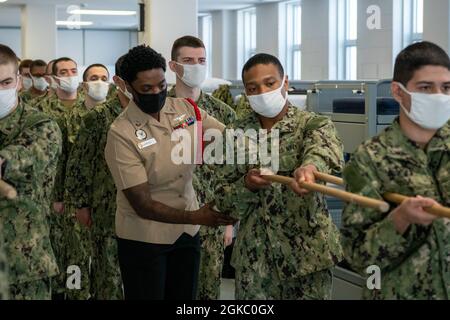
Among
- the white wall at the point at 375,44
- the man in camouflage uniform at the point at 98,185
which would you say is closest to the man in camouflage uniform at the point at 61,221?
the man in camouflage uniform at the point at 98,185

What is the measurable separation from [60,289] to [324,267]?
10.7 feet

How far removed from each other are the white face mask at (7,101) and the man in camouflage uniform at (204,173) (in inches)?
65.3

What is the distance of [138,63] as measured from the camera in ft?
11.8

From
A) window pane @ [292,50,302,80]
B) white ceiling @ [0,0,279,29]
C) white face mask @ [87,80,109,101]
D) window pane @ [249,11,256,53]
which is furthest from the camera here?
window pane @ [249,11,256,53]

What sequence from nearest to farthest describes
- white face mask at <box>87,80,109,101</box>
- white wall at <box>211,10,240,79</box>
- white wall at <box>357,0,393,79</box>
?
white face mask at <box>87,80,109,101</box> < white wall at <box>357,0,393,79</box> < white wall at <box>211,10,240,79</box>

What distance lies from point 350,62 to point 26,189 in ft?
51.0

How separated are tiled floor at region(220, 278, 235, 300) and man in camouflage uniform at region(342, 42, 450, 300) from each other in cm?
383

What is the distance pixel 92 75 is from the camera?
6562 mm

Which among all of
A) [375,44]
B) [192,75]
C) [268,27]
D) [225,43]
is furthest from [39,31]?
[192,75]

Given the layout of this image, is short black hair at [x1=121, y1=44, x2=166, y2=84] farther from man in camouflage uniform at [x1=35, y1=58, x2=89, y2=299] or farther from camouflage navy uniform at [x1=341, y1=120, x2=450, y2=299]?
man in camouflage uniform at [x1=35, y1=58, x2=89, y2=299]

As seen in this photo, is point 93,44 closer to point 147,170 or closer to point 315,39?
point 315,39

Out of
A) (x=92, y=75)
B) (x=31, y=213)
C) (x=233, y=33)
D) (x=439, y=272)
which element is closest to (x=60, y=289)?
(x=92, y=75)

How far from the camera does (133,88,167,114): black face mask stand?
3.64 meters

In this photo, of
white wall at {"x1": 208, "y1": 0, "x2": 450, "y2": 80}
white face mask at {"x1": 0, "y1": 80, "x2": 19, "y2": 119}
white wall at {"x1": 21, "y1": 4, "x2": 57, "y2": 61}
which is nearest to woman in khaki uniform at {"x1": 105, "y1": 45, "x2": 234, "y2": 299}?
white face mask at {"x1": 0, "y1": 80, "x2": 19, "y2": 119}
